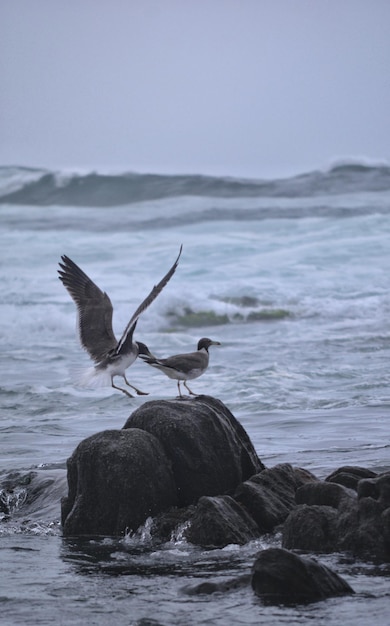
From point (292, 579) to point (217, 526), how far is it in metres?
1.32

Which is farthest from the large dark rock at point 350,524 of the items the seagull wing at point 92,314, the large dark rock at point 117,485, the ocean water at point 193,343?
the seagull wing at point 92,314

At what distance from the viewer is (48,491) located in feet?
28.6

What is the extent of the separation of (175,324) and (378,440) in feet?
36.6

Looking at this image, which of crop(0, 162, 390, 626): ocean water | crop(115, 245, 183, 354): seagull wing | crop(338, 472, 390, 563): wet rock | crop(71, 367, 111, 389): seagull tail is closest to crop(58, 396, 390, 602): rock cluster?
Result: crop(338, 472, 390, 563): wet rock

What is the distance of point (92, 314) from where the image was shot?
10.0m

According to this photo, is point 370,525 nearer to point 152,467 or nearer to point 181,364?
point 152,467

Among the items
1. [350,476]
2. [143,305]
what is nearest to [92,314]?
[143,305]

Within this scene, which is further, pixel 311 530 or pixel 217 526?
pixel 217 526

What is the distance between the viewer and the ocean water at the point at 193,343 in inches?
255

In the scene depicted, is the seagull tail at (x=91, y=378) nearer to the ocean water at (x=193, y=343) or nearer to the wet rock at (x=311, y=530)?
the ocean water at (x=193, y=343)

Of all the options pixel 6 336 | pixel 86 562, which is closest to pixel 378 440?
pixel 86 562

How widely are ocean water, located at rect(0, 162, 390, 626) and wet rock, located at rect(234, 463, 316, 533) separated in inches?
7.1

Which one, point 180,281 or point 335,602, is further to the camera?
point 180,281

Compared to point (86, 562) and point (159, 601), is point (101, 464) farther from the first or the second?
point (159, 601)
